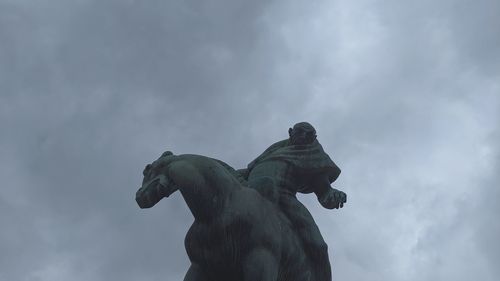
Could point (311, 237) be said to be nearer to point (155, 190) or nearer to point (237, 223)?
point (237, 223)

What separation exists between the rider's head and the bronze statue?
2.36 ft

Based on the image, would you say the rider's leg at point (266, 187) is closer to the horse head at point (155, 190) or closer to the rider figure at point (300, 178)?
the rider figure at point (300, 178)

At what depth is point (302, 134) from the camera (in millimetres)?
10938

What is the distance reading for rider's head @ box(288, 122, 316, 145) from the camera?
1093 centimetres

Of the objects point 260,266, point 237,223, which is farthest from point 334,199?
point 260,266

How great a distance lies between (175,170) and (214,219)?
2.32 feet

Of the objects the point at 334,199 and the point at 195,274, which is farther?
the point at 334,199

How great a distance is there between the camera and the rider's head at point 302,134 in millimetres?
10930

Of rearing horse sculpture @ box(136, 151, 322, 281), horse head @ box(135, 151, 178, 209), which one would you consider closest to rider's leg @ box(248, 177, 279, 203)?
rearing horse sculpture @ box(136, 151, 322, 281)

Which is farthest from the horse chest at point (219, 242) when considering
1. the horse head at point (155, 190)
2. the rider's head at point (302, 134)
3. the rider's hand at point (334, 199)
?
the rider's head at point (302, 134)

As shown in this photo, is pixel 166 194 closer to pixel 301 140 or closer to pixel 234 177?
pixel 234 177

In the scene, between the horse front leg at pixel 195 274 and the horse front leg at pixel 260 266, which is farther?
the horse front leg at pixel 195 274

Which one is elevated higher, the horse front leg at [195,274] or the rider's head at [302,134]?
the rider's head at [302,134]

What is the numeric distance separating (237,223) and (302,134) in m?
1.99
